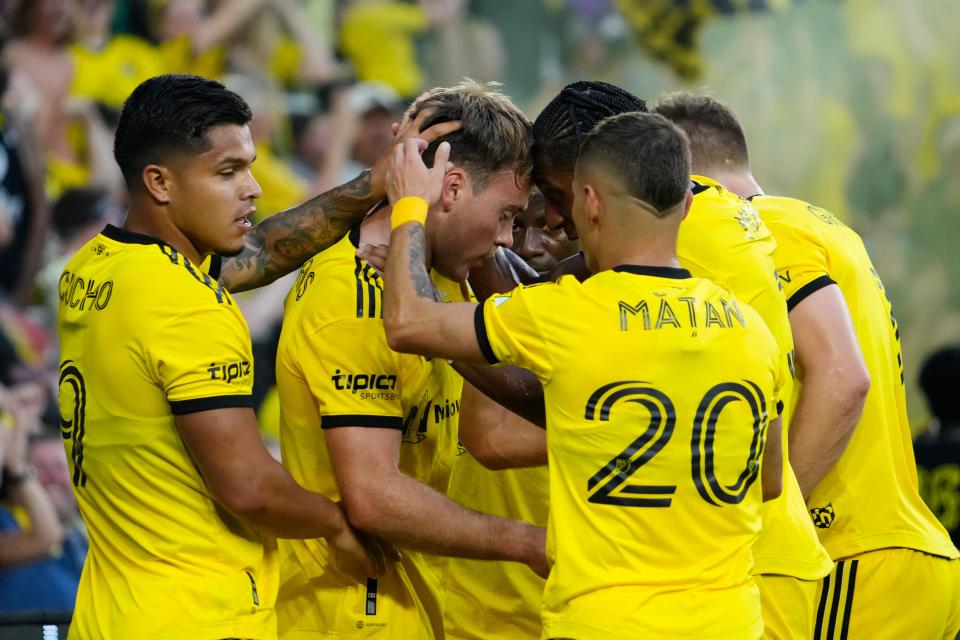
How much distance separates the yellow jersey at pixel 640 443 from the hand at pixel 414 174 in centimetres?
52

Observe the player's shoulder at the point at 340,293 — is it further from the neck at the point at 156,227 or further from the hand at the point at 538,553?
the hand at the point at 538,553

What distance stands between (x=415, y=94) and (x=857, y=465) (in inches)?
201

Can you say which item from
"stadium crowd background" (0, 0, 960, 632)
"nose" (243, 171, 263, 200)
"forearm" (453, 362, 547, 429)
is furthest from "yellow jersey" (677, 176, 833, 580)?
"stadium crowd background" (0, 0, 960, 632)

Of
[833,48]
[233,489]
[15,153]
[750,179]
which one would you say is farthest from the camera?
[833,48]

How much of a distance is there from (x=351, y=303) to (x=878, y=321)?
1.67m

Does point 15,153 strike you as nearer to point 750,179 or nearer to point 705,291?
point 750,179

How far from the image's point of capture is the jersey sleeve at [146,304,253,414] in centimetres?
269

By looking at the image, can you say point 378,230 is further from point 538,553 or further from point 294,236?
point 538,553

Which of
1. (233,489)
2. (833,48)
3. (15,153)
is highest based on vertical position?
(833,48)

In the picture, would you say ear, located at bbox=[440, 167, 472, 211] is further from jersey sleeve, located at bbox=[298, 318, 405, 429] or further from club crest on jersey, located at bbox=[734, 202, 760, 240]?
club crest on jersey, located at bbox=[734, 202, 760, 240]

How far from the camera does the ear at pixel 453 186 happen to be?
3164 millimetres

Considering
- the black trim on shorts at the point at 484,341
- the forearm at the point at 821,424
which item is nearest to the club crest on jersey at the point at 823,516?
the forearm at the point at 821,424

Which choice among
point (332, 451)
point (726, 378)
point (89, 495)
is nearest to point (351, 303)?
point (332, 451)

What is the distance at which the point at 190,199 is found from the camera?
117 inches
